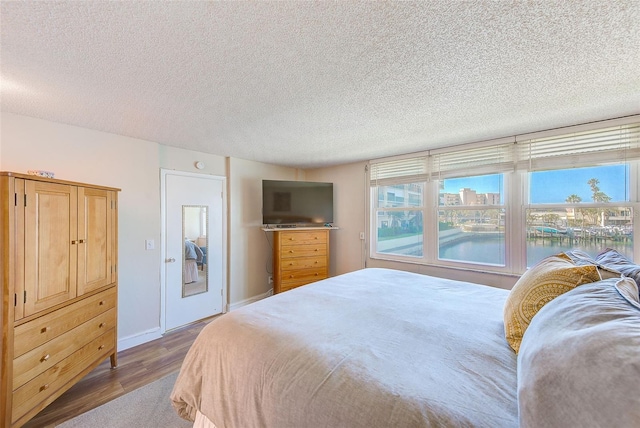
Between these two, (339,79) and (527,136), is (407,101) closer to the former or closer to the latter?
(339,79)

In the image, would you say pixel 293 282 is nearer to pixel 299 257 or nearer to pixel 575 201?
pixel 299 257

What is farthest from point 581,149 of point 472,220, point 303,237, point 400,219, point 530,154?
point 303,237

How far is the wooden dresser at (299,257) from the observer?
3.71 metres

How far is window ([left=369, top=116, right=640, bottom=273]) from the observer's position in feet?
7.78

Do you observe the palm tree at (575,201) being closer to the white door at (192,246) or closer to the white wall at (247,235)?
the white wall at (247,235)

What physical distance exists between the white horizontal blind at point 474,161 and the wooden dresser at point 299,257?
1827 mm

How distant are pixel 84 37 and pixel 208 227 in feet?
8.43

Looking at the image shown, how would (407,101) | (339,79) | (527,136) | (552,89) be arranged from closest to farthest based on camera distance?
(339,79)
(552,89)
(407,101)
(527,136)

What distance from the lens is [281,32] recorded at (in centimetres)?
123

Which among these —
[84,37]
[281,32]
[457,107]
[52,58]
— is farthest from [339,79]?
[52,58]

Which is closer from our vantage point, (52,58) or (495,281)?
(52,58)

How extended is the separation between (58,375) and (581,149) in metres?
4.73

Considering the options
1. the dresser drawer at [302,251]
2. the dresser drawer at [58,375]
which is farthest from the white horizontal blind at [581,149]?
the dresser drawer at [58,375]

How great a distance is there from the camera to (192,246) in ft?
11.2
